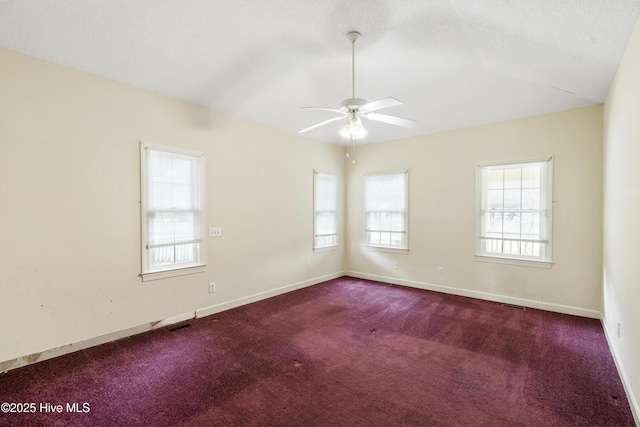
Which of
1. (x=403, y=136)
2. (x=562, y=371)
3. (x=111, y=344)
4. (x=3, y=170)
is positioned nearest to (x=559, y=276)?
(x=562, y=371)

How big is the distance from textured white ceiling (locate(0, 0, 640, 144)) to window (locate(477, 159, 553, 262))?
0.90 m

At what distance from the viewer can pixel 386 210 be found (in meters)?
5.76

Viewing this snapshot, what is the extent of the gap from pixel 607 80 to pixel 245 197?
442cm

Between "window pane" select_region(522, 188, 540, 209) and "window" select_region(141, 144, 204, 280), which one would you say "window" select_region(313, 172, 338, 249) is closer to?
"window" select_region(141, 144, 204, 280)

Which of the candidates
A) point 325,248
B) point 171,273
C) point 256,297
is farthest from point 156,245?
point 325,248

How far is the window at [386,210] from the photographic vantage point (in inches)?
219

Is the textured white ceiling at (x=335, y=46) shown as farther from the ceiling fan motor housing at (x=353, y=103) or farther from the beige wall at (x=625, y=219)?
the ceiling fan motor housing at (x=353, y=103)

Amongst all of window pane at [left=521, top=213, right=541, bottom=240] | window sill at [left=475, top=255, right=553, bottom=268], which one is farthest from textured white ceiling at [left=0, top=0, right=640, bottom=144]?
window sill at [left=475, top=255, right=553, bottom=268]

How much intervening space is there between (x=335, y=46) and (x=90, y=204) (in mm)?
2910

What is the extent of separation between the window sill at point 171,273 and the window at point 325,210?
2275 mm

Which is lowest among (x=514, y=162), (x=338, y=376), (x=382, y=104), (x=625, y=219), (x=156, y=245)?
(x=338, y=376)

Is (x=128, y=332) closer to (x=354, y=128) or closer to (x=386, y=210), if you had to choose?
(x=354, y=128)

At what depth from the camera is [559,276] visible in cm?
410

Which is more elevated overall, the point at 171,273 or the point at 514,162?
the point at 514,162
